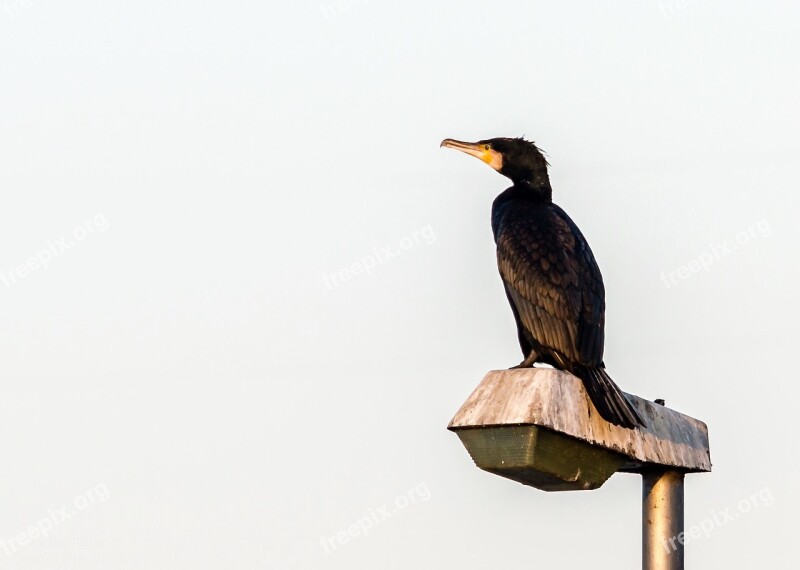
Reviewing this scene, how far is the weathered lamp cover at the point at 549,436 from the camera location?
380 centimetres

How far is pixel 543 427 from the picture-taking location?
379 centimetres

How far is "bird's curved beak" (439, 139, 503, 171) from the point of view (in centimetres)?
708

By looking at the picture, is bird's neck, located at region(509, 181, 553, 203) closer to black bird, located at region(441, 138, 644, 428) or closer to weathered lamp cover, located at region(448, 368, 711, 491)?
black bird, located at region(441, 138, 644, 428)

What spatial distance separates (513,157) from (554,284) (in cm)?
161

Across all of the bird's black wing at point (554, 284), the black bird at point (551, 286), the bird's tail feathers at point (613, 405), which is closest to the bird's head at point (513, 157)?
the black bird at point (551, 286)

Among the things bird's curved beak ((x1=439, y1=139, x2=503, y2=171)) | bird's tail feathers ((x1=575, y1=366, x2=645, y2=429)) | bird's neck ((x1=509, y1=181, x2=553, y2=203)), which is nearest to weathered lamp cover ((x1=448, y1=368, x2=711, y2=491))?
bird's tail feathers ((x1=575, y1=366, x2=645, y2=429))

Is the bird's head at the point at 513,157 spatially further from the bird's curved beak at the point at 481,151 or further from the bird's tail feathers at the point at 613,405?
the bird's tail feathers at the point at 613,405

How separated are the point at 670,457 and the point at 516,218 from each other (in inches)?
82.9

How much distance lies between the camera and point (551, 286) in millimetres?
5551

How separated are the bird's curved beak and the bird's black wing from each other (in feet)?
3.23

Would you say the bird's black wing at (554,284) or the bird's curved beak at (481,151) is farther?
the bird's curved beak at (481,151)

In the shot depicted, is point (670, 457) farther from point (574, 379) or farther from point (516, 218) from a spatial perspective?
point (516, 218)

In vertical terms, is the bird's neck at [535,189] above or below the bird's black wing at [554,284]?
above

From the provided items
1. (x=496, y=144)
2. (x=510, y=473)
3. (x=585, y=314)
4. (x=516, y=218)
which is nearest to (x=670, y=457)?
(x=510, y=473)
